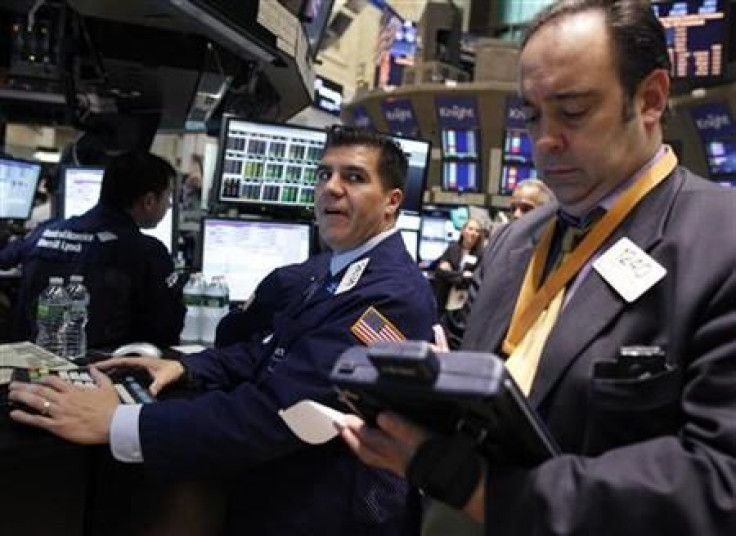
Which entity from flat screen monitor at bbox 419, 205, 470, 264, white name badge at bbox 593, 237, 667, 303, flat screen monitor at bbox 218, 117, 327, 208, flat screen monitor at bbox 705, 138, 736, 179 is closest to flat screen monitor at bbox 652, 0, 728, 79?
flat screen monitor at bbox 705, 138, 736, 179

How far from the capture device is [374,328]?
1.59 m

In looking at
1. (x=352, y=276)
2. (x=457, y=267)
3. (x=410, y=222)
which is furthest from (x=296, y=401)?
(x=457, y=267)

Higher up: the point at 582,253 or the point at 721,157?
the point at 721,157

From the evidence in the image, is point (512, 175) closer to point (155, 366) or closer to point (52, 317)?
point (52, 317)

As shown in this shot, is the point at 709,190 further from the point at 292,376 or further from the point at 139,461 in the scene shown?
the point at 139,461

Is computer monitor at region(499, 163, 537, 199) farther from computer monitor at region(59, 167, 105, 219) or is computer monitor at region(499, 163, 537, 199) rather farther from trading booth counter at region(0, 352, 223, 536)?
trading booth counter at region(0, 352, 223, 536)

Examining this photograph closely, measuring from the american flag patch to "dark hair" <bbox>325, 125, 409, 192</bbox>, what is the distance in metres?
0.50

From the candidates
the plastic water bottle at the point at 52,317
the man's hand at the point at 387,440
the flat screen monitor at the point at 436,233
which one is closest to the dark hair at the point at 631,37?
the man's hand at the point at 387,440

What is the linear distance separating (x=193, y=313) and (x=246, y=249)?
0.50 metres

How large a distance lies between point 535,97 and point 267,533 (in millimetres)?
1142

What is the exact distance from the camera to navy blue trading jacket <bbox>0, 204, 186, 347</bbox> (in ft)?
8.75

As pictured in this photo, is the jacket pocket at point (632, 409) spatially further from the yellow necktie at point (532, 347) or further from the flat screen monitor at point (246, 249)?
the flat screen monitor at point (246, 249)

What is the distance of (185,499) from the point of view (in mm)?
1901

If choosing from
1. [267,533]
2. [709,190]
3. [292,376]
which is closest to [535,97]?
[709,190]
